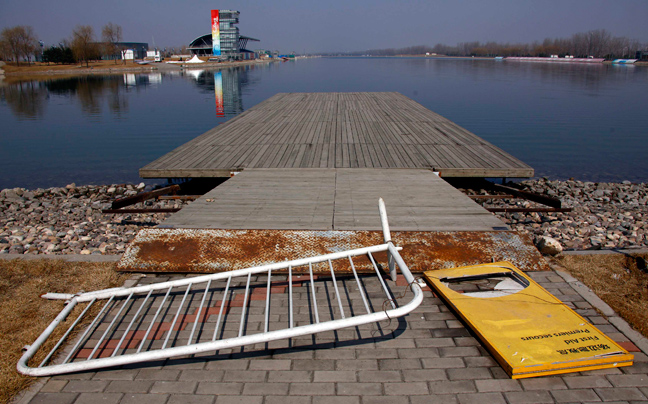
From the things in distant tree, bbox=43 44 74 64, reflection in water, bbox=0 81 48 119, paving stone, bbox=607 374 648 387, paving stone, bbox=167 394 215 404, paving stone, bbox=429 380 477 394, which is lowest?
paving stone, bbox=167 394 215 404

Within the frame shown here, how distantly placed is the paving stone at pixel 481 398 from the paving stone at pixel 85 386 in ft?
7.42

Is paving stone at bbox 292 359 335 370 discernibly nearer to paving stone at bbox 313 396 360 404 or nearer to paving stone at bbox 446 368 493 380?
paving stone at bbox 313 396 360 404

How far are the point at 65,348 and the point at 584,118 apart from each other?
24.2 meters

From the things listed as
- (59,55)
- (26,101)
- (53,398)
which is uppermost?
(59,55)

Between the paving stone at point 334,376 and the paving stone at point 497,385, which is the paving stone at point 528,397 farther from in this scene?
the paving stone at point 334,376

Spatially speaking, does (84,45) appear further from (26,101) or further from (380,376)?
(380,376)

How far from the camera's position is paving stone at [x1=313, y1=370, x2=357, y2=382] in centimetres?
264

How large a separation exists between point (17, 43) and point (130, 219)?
93028 mm

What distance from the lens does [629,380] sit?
8.48 ft

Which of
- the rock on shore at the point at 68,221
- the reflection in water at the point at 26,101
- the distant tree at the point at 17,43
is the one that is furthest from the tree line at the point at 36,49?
the rock on shore at the point at 68,221

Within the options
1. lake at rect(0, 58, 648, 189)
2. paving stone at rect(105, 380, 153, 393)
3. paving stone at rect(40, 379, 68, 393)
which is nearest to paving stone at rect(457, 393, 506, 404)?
paving stone at rect(105, 380, 153, 393)

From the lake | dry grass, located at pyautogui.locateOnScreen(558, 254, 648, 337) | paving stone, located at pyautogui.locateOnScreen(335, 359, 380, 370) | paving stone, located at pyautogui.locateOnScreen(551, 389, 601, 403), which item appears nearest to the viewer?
paving stone, located at pyautogui.locateOnScreen(551, 389, 601, 403)

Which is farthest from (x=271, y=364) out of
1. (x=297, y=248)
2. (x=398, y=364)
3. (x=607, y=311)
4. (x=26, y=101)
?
(x=26, y=101)

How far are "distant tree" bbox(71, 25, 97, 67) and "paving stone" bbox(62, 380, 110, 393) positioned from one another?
87399 mm
